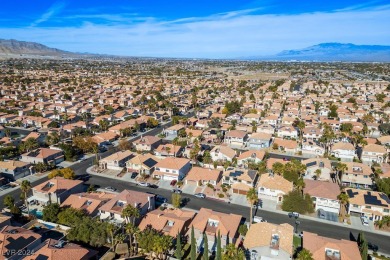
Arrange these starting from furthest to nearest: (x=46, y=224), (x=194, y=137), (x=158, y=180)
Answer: (x=194, y=137) → (x=158, y=180) → (x=46, y=224)

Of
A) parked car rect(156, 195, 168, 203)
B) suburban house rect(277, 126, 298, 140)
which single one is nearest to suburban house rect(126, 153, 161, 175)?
parked car rect(156, 195, 168, 203)

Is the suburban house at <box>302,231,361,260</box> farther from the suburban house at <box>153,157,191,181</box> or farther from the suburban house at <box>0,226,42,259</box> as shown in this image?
the suburban house at <box>0,226,42,259</box>

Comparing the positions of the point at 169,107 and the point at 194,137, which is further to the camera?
the point at 169,107

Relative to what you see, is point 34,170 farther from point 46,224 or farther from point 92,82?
point 92,82

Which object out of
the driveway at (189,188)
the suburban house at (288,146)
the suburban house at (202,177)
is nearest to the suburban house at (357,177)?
the suburban house at (288,146)

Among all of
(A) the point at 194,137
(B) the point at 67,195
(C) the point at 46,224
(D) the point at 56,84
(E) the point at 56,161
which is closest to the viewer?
(C) the point at 46,224

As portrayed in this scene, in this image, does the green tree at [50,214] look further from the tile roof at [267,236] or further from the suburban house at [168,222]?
the tile roof at [267,236]

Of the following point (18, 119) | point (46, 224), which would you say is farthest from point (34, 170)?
point (18, 119)

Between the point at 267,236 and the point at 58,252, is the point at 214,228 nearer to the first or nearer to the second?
the point at 267,236
